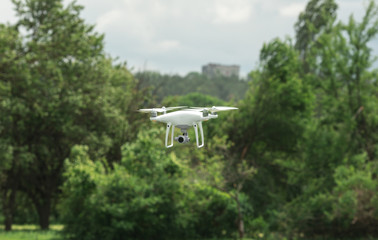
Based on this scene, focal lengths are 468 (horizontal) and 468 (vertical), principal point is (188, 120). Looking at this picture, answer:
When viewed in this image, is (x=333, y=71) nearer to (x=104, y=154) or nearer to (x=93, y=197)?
(x=104, y=154)

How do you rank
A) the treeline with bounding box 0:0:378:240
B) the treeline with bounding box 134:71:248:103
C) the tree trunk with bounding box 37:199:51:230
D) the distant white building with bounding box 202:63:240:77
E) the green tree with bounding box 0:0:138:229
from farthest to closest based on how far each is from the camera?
the distant white building with bounding box 202:63:240:77 → the treeline with bounding box 134:71:248:103 → the tree trunk with bounding box 37:199:51:230 → the green tree with bounding box 0:0:138:229 → the treeline with bounding box 0:0:378:240

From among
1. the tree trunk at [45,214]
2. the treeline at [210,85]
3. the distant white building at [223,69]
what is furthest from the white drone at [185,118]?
the distant white building at [223,69]

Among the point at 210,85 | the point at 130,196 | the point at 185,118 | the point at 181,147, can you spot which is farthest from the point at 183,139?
the point at 210,85

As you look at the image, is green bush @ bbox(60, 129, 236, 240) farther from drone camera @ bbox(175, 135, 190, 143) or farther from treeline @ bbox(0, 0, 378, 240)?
drone camera @ bbox(175, 135, 190, 143)

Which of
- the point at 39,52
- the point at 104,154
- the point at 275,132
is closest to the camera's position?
the point at 39,52

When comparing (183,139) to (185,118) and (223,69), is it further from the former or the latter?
(223,69)

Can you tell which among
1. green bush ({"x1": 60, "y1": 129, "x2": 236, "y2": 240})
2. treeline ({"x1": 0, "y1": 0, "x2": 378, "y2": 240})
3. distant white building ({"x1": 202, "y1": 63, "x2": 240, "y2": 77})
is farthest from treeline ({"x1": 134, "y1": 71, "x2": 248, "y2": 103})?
green bush ({"x1": 60, "y1": 129, "x2": 236, "y2": 240})

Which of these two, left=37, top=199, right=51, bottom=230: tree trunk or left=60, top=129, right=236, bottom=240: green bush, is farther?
left=37, top=199, right=51, bottom=230: tree trunk

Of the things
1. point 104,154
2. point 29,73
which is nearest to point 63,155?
point 104,154

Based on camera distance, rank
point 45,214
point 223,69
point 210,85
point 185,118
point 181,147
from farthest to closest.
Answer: point 223,69
point 210,85
point 45,214
point 181,147
point 185,118
